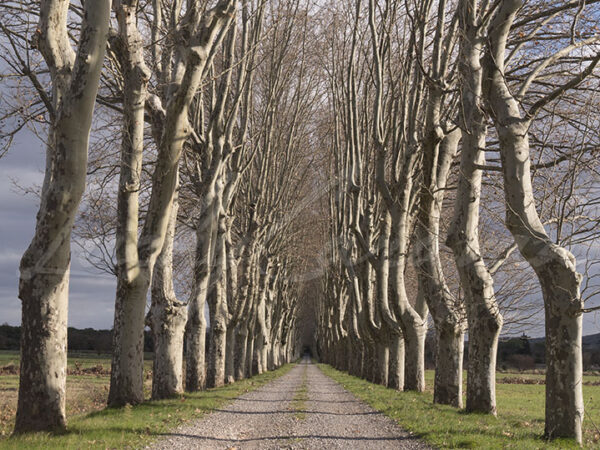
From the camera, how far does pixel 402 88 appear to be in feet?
53.0

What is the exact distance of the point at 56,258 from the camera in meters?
7.06

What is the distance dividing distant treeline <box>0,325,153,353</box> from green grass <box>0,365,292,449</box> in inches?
1653

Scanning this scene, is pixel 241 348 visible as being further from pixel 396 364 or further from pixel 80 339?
pixel 80 339

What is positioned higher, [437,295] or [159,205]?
[159,205]

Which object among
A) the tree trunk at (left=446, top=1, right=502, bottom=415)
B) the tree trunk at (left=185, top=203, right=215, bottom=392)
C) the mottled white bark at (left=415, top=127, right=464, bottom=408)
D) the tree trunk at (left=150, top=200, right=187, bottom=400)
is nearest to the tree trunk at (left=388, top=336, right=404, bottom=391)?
the mottled white bark at (left=415, top=127, right=464, bottom=408)

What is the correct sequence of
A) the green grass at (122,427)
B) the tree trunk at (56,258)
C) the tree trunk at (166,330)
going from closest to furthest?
1. the green grass at (122,427)
2. the tree trunk at (56,258)
3. the tree trunk at (166,330)

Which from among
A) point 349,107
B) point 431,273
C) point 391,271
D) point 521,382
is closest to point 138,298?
point 431,273

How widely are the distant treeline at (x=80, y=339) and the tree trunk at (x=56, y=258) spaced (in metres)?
45.2

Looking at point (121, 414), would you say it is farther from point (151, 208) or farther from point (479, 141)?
point (479, 141)

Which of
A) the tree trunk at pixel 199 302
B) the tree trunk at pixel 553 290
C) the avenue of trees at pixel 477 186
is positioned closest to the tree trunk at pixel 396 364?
the avenue of trees at pixel 477 186

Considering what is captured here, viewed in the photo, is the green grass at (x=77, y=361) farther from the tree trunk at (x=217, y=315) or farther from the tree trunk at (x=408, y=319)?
the tree trunk at (x=408, y=319)

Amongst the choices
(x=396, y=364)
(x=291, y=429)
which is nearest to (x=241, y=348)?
(x=396, y=364)

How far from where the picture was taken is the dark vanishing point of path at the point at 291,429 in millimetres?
7586

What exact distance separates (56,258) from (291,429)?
4.51 metres
